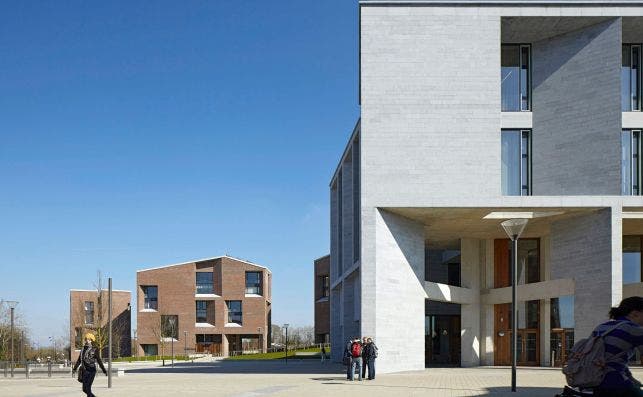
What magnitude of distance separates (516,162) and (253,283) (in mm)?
54812

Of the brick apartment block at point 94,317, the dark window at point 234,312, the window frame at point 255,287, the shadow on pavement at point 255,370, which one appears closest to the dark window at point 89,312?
the brick apartment block at point 94,317

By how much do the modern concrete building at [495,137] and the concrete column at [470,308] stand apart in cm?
664

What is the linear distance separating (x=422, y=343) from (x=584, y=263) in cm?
773

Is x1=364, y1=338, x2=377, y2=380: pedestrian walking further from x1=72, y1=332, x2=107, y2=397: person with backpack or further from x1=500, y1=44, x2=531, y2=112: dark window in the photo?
x1=72, y1=332, x2=107, y2=397: person with backpack

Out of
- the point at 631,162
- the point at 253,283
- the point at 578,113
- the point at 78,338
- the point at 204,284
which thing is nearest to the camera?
the point at 578,113

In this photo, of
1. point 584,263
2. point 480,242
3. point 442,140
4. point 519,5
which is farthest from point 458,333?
point 519,5

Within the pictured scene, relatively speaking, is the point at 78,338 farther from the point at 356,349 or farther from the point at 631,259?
the point at 356,349

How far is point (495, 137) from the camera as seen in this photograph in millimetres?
32219

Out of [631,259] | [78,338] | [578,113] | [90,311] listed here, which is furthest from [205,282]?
[578,113]

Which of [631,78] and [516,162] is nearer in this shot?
[516,162]

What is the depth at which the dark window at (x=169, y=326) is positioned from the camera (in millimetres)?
80850

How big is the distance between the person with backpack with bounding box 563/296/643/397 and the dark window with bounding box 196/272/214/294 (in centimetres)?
8053

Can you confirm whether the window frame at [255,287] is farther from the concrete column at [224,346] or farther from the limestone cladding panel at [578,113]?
the limestone cladding panel at [578,113]

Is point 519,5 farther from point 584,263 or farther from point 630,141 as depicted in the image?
point 584,263
